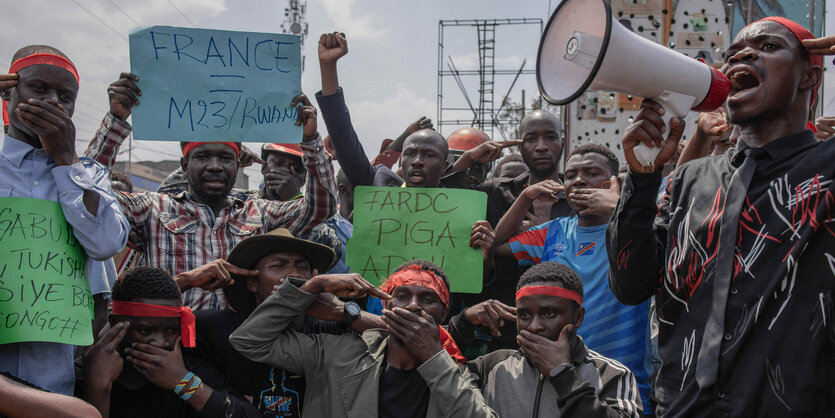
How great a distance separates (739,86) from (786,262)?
0.65m

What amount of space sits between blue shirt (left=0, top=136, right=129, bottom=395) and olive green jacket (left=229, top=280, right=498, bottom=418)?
0.69m

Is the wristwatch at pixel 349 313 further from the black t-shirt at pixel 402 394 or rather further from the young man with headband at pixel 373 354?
the black t-shirt at pixel 402 394

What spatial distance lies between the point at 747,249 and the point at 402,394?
1575mm

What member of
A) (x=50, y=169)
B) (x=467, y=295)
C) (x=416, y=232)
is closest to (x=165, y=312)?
(x=50, y=169)

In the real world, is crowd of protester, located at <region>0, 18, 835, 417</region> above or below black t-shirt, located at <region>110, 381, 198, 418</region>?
above

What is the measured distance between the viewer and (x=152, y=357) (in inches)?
103

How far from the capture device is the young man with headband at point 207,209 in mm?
2955

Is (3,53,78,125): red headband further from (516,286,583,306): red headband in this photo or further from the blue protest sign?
(516,286,583,306): red headband

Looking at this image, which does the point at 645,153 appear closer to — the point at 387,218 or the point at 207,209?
the point at 387,218

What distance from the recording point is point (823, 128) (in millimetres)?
3291

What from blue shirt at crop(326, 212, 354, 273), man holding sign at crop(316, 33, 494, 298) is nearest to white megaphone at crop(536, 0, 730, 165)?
man holding sign at crop(316, 33, 494, 298)

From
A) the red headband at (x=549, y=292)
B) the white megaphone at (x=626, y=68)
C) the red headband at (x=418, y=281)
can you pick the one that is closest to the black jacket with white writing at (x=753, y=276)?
the white megaphone at (x=626, y=68)

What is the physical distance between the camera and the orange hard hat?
629 centimetres

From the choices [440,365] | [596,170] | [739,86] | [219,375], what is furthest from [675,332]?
[219,375]
